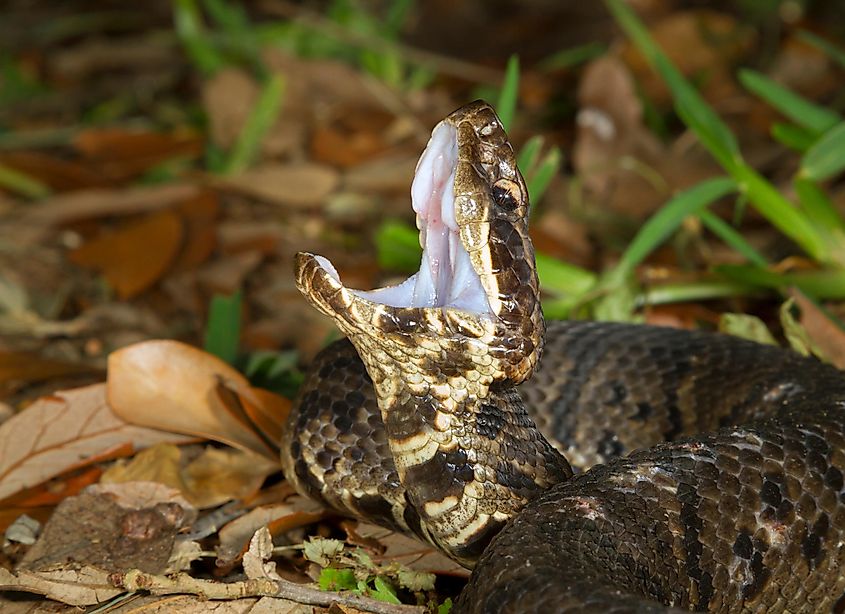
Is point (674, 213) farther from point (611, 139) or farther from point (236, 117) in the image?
point (236, 117)

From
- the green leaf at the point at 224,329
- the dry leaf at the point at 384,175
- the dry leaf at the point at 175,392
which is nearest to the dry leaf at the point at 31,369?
the green leaf at the point at 224,329

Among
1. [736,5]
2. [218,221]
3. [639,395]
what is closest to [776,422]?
[639,395]

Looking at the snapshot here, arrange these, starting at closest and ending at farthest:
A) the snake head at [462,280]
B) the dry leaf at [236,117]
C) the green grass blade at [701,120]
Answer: the snake head at [462,280], the green grass blade at [701,120], the dry leaf at [236,117]

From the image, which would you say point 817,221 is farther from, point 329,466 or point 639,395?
point 329,466

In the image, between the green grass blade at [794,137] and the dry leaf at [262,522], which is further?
the green grass blade at [794,137]

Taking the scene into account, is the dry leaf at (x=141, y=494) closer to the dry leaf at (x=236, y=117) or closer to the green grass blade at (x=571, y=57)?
the dry leaf at (x=236, y=117)

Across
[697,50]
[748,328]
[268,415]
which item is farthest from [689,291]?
[697,50]

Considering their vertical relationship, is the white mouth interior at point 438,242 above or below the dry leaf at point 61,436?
above
